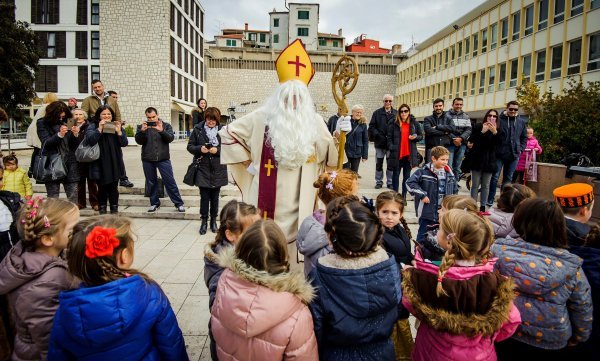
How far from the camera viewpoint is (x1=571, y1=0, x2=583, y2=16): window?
20.6 m

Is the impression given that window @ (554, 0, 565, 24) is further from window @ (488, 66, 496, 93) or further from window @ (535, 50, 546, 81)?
window @ (488, 66, 496, 93)

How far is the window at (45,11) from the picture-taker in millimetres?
32656

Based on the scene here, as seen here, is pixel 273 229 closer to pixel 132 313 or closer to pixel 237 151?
pixel 132 313

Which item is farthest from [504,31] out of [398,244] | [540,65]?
[398,244]

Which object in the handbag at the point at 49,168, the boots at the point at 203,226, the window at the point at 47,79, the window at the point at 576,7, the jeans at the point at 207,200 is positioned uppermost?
the window at the point at 576,7

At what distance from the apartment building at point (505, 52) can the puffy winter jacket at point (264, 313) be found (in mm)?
18340

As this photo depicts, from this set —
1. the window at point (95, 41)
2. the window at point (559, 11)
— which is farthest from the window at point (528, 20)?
the window at point (95, 41)

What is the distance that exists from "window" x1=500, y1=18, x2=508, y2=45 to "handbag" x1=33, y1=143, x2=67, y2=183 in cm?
2935

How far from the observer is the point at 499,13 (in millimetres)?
27906

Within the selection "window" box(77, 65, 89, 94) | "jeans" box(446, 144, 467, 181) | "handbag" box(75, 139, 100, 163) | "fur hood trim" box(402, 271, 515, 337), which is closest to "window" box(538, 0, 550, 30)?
"jeans" box(446, 144, 467, 181)

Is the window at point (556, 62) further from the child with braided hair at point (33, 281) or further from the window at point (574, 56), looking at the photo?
Answer: the child with braided hair at point (33, 281)

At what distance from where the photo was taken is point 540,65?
78.3 feet

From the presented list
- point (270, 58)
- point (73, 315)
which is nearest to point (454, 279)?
point (73, 315)

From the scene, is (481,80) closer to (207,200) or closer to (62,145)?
(207,200)
